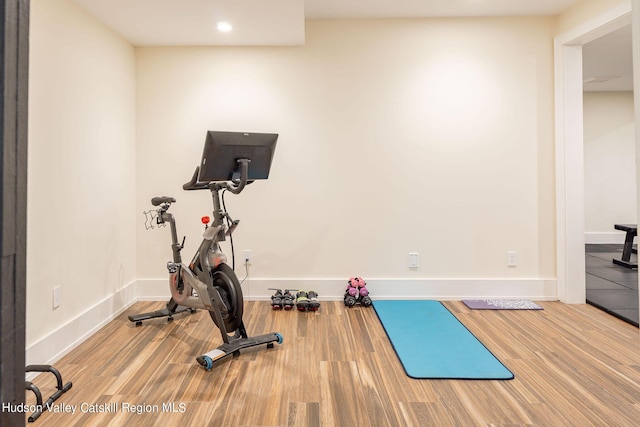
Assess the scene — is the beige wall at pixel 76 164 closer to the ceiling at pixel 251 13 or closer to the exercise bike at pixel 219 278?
the ceiling at pixel 251 13

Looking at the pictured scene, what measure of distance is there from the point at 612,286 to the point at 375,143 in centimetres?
285

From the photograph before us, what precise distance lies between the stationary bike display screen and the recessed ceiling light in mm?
1165

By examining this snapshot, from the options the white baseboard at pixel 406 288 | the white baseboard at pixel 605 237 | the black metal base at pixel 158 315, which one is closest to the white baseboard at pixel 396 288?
the white baseboard at pixel 406 288

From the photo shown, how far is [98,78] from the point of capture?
2748 millimetres

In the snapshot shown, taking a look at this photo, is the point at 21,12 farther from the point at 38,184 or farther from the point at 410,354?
the point at 410,354

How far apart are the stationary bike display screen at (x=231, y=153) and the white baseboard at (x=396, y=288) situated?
4.46 feet

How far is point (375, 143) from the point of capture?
3.38 meters

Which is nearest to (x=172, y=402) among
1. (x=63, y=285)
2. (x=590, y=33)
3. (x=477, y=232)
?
(x=63, y=285)

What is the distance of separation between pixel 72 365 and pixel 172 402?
2.77ft

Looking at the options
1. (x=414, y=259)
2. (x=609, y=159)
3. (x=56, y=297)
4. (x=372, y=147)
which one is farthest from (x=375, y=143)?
(x=609, y=159)

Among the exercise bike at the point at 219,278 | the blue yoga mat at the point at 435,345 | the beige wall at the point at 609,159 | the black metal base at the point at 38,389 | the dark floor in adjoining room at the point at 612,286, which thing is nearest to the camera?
the black metal base at the point at 38,389

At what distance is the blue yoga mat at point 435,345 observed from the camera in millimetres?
2048

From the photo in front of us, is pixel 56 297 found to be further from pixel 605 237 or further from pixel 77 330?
pixel 605 237

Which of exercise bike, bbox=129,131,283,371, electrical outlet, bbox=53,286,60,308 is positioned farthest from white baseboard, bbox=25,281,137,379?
exercise bike, bbox=129,131,283,371
